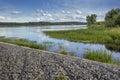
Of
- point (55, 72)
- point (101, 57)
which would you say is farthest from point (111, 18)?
point (55, 72)

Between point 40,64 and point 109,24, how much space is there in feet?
167

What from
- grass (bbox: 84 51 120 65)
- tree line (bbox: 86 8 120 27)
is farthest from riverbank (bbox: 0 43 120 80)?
tree line (bbox: 86 8 120 27)

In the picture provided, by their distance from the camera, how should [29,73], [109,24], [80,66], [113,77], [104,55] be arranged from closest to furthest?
1. [113,77]
2. [29,73]
3. [80,66]
4. [104,55]
5. [109,24]

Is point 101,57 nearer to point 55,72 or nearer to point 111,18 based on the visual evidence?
point 55,72

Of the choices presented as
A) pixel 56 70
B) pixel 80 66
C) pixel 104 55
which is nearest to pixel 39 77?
pixel 56 70

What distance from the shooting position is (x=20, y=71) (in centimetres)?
1018

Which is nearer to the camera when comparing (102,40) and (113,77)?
(113,77)

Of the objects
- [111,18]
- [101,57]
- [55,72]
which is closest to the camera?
[55,72]

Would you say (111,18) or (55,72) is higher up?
(111,18)

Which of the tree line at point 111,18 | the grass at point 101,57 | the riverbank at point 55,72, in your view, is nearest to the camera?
the riverbank at point 55,72

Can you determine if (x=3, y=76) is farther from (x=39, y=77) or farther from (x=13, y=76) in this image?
(x=39, y=77)

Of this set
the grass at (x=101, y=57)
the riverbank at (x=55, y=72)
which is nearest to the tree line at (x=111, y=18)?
the grass at (x=101, y=57)

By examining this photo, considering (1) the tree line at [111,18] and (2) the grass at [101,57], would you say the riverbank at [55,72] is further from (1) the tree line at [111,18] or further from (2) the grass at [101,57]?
(1) the tree line at [111,18]

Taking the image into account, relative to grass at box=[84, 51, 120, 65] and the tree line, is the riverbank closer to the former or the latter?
grass at box=[84, 51, 120, 65]
